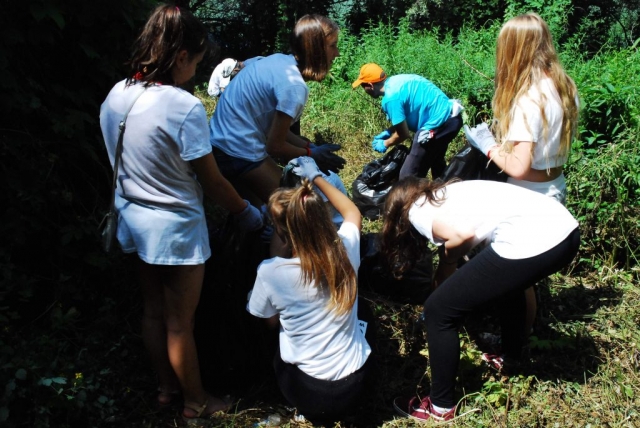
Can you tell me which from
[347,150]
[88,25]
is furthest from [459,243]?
[347,150]

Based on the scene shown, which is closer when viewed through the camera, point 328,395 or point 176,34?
point 176,34

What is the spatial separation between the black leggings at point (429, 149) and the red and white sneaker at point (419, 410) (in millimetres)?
2271

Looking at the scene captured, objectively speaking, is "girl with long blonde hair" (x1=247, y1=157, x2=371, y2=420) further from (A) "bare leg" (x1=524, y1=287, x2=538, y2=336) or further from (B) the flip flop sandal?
(A) "bare leg" (x1=524, y1=287, x2=538, y2=336)

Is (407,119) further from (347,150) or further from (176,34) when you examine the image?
(176,34)

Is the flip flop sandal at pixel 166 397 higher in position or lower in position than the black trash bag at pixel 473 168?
lower

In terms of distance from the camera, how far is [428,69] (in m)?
7.18

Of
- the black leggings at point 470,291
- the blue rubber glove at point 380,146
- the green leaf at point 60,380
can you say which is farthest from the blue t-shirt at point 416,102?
the green leaf at point 60,380

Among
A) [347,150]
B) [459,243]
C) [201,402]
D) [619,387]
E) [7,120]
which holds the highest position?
[7,120]

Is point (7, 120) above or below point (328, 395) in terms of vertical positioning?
above

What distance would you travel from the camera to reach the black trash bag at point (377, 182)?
5008 mm

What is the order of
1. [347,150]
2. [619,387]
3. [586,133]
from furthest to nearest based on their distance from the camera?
[347,150] < [586,133] < [619,387]

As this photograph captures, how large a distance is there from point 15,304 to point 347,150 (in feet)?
13.6

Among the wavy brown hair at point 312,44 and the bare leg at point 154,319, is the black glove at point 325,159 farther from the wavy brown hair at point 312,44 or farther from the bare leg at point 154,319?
the bare leg at point 154,319

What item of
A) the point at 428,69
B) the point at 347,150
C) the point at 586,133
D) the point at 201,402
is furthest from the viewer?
the point at 428,69
